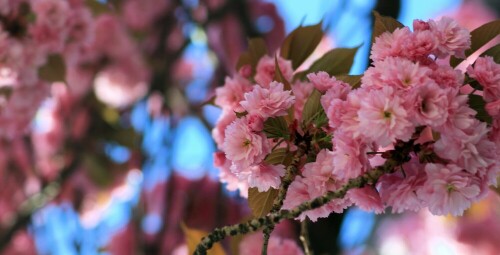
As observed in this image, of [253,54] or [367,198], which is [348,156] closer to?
[367,198]

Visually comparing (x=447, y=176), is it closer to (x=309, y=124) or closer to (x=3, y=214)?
(x=309, y=124)

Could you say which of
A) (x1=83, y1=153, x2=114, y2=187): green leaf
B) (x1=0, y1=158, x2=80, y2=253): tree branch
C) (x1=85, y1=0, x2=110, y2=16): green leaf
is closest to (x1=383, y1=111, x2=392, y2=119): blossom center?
(x1=85, y1=0, x2=110, y2=16): green leaf

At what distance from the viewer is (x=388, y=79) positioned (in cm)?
56

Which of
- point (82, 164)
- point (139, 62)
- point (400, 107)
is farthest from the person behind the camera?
point (139, 62)

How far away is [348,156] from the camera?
0.57 meters

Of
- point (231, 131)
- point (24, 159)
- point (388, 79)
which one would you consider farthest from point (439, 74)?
point (24, 159)

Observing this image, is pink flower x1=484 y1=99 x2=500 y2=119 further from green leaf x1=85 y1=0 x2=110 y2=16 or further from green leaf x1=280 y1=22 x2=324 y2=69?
green leaf x1=85 y1=0 x2=110 y2=16

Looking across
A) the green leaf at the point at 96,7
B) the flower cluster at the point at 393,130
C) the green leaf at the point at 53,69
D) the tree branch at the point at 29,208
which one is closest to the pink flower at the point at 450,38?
the flower cluster at the point at 393,130

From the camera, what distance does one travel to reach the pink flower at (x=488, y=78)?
59 cm

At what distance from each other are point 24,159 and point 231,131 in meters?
1.68

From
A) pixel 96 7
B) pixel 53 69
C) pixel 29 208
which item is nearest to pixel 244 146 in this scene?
pixel 53 69

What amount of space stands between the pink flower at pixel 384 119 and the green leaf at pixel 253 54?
27 cm

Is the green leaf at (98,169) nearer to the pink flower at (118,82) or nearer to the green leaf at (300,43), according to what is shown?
the pink flower at (118,82)

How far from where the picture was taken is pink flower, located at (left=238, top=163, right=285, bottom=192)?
618mm
